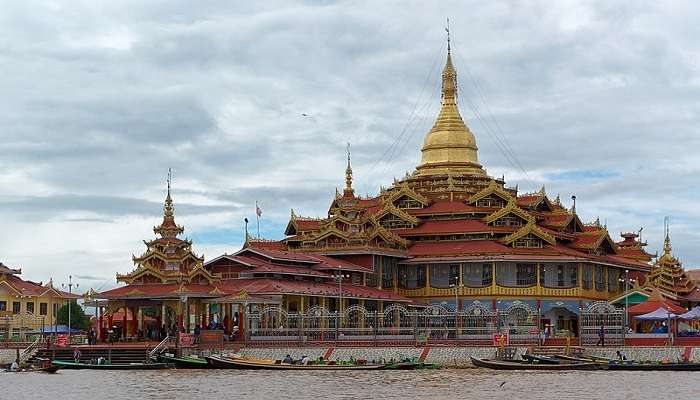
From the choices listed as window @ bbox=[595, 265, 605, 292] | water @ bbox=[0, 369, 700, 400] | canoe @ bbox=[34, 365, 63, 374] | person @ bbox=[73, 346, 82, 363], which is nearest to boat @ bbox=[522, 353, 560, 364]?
water @ bbox=[0, 369, 700, 400]

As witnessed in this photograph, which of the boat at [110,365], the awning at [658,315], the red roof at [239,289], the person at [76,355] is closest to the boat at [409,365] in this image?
the red roof at [239,289]

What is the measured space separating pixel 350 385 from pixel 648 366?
44.3 ft

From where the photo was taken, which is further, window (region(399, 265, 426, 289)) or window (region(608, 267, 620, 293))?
window (region(608, 267, 620, 293))

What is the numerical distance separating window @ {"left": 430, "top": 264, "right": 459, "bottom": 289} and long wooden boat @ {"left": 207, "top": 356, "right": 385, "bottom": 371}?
18.8m

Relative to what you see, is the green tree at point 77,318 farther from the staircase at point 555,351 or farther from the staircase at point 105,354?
the staircase at point 555,351

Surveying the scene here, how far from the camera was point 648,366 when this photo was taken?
5403 centimetres

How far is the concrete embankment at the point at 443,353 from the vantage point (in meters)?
56.8

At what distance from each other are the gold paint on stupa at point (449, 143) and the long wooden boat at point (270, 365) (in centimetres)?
2919

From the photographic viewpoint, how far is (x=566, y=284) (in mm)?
73750

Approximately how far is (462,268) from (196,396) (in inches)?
1246

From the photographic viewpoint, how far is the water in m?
44.4

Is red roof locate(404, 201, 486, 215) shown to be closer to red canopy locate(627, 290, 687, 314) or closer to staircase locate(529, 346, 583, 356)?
red canopy locate(627, 290, 687, 314)

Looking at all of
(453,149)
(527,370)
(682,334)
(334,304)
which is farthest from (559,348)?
(453,149)

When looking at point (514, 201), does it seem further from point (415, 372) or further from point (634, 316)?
point (415, 372)
